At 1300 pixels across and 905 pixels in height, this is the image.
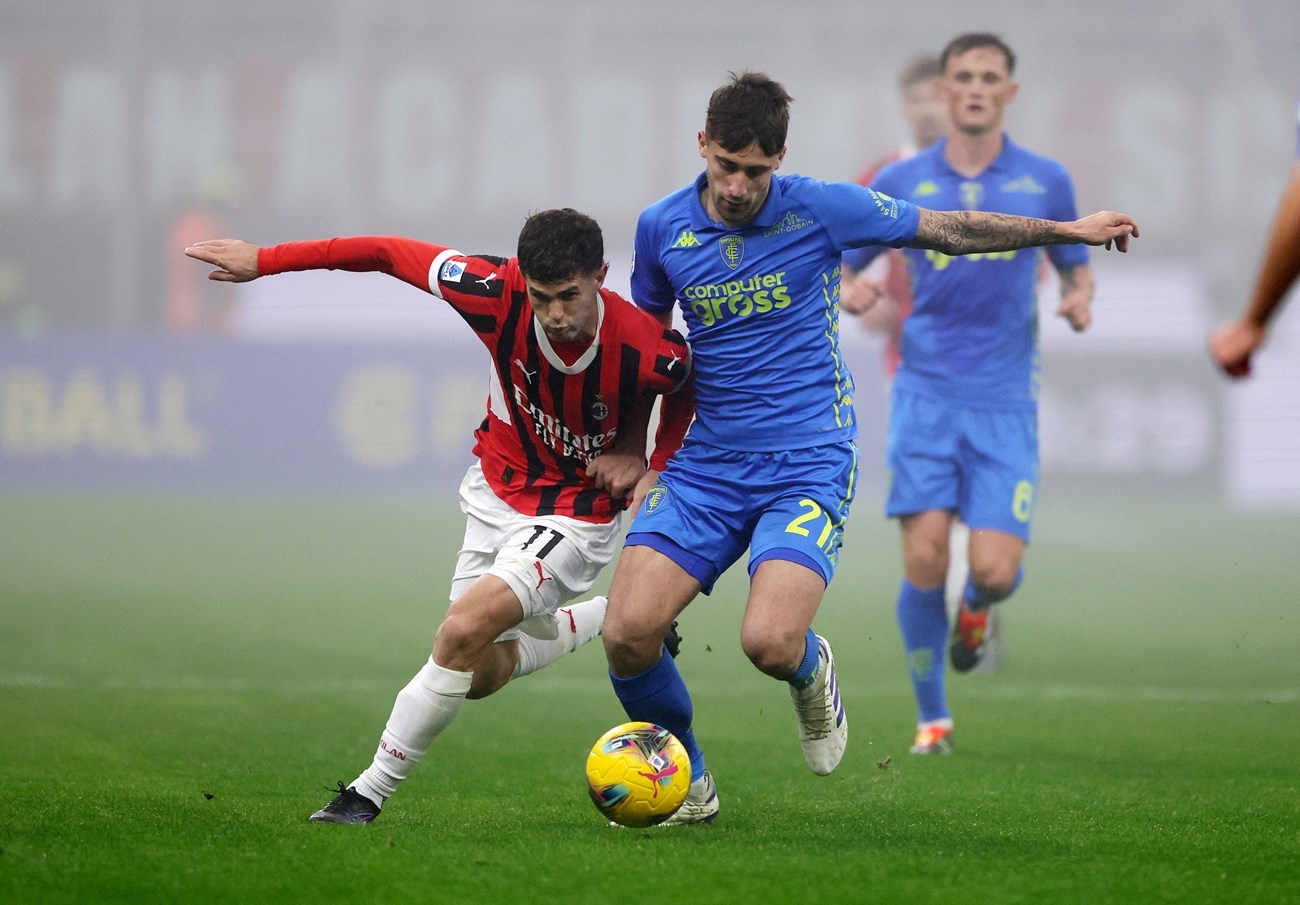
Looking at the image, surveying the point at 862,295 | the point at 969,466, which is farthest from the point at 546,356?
the point at 969,466

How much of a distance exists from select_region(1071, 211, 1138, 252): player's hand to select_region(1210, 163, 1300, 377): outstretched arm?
1532 millimetres

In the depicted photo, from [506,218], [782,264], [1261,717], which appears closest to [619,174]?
[506,218]

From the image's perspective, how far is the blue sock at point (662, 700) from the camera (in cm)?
539

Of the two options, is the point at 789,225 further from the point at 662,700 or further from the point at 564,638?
the point at 564,638

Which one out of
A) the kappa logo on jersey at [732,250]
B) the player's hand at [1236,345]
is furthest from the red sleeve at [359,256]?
the player's hand at [1236,345]

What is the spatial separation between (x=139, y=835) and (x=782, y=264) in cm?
244

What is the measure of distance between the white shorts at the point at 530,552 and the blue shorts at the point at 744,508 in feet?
0.53

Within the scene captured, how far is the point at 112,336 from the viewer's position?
61.7 ft

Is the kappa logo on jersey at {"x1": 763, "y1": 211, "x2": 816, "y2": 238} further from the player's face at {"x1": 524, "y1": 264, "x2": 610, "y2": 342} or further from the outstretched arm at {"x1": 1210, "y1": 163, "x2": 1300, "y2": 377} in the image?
the outstretched arm at {"x1": 1210, "y1": 163, "x2": 1300, "y2": 377}

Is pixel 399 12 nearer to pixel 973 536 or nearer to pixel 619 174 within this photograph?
pixel 619 174

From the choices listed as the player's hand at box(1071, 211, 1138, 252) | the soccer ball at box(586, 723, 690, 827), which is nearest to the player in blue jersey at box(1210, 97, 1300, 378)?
the player's hand at box(1071, 211, 1138, 252)

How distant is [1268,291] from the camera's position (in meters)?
3.55

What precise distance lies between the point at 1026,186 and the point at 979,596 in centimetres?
165

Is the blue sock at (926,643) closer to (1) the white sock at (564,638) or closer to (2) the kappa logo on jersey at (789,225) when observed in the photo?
(1) the white sock at (564,638)
